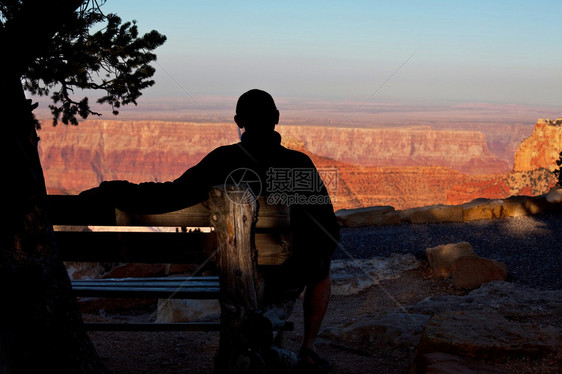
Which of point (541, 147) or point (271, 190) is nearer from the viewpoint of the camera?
point (271, 190)

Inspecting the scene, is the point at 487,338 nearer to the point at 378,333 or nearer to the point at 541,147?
the point at 378,333

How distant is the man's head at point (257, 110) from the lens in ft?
9.59

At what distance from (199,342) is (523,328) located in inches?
93.1

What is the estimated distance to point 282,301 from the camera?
9.41ft

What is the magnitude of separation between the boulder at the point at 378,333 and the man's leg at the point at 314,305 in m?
0.83

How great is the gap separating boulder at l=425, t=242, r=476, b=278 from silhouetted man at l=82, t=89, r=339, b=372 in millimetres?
4221

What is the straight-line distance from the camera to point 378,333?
3.98 metres

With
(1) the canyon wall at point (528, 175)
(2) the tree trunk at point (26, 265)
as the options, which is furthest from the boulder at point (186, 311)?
(1) the canyon wall at point (528, 175)

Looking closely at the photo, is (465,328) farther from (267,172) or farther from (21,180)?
(21,180)

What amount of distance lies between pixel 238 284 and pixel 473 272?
4576mm

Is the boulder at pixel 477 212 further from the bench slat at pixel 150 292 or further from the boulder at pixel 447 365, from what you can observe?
the bench slat at pixel 150 292

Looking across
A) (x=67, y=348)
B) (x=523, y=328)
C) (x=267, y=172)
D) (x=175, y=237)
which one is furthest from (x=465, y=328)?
(x=67, y=348)

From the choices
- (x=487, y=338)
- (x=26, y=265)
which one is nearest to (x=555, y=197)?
(x=487, y=338)

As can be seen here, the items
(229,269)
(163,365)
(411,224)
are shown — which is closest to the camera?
(229,269)
